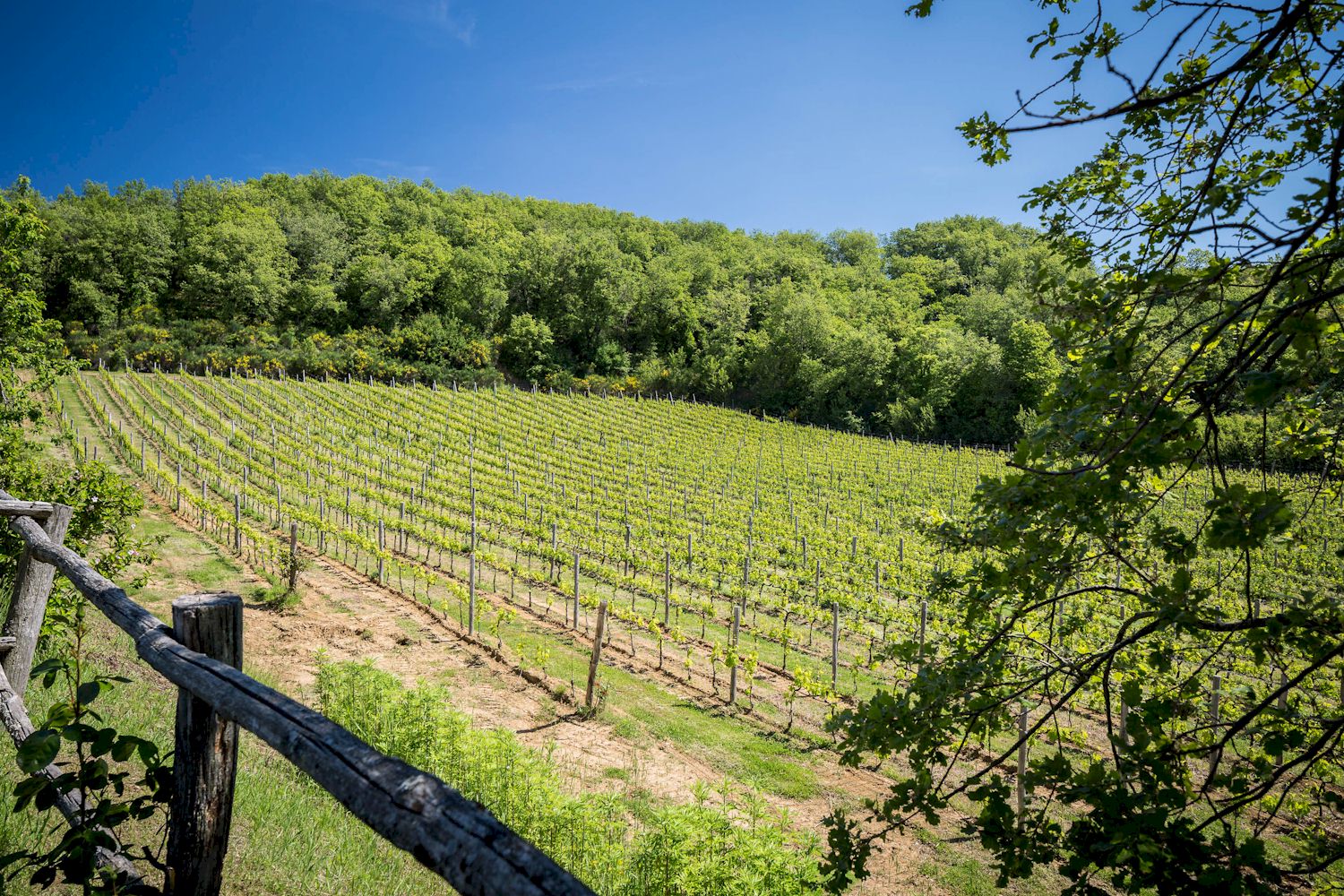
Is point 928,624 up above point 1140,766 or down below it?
below

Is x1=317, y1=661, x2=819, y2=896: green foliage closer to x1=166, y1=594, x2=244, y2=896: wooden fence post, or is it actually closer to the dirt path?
the dirt path

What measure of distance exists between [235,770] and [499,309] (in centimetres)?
6071

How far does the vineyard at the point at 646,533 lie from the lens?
903cm

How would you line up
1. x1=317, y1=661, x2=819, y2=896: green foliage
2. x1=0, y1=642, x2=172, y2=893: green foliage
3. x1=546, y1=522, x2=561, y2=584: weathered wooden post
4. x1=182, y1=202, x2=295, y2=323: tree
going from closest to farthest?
x1=0, y1=642, x2=172, y2=893: green foliage → x1=317, y1=661, x2=819, y2=896: green foliage → x1=546, y1=522, x2=561, y2=584: weathered wooden post → x1=182, y1=202, x2=295, y2=323: tree

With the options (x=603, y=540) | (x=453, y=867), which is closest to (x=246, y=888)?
(x=453, y=867)

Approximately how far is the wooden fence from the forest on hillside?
135ft

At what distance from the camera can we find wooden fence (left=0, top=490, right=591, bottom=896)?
4.23 ft

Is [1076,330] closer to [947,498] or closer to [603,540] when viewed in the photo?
[603,540]

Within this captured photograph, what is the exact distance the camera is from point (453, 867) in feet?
4.26

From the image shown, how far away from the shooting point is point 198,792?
1.98 m

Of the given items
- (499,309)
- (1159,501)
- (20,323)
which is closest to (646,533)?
(20,323)

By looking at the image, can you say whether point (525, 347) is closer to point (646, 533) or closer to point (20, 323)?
point (646, 533)

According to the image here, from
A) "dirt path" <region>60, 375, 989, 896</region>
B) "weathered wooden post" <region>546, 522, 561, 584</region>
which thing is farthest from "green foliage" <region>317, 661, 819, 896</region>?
"weathered wooden post" <region>546, 522, 561, 584</region>

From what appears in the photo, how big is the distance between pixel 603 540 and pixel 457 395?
2522 cm
